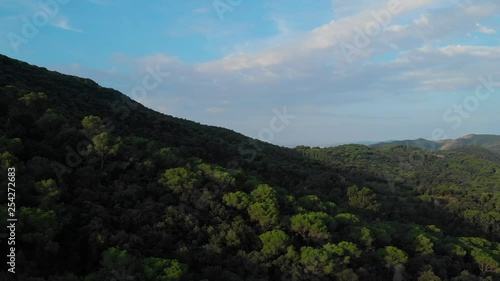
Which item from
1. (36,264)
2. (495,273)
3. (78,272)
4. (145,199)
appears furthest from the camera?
(495,273)

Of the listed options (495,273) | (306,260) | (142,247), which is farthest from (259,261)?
(495,273)

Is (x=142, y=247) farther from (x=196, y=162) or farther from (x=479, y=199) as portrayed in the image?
(x=479, y=199)

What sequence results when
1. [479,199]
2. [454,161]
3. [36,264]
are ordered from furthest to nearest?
[454,161] < [479,199] < [36,264]

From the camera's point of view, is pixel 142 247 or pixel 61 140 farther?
pixel 61 140

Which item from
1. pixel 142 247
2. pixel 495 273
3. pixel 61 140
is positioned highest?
pixel 61 140

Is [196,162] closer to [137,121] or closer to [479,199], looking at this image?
[137,121]

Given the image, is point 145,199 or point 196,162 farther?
point 196,162

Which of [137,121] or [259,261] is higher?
[137,121]

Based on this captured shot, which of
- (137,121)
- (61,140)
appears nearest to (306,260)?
(61,140)

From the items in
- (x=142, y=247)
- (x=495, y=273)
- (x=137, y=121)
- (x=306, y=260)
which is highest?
(x=137, y=121)
